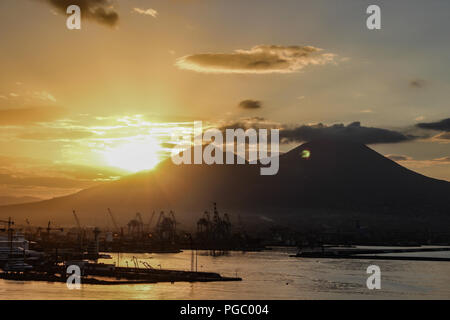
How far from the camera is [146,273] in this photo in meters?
94.5

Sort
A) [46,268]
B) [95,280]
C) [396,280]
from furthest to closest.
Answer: [46,268] → [396,280] → [95,280]
